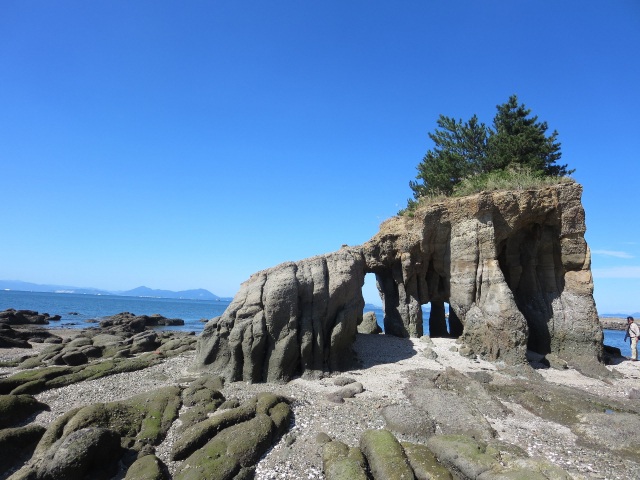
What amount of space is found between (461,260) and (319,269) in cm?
933

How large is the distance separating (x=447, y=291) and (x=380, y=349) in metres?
7.50

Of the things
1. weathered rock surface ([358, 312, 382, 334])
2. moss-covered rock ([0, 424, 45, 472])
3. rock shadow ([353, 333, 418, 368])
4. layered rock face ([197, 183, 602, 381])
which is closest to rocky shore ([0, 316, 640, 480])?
moss-covered rock ([0, 424, 45, 472])

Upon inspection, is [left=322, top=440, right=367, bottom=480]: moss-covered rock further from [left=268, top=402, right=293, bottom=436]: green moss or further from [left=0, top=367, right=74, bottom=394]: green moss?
[left=0, top=367, right=74, bottom=394]: green moss

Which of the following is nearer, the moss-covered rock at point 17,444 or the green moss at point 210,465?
the green moss at point 210,465

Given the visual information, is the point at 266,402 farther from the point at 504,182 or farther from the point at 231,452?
the point at 504,182

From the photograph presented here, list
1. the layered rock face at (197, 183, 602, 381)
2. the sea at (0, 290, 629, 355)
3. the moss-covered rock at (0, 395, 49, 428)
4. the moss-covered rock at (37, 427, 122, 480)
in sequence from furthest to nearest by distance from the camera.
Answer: the sea at (0, 290, 629, 355), the layered rock face at (197, 183, 602, 381), the moss-covered rock at (0, 395, 49, 428), the moss-covered rock at (37, 427, 122, 480)

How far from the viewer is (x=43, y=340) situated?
35.8m

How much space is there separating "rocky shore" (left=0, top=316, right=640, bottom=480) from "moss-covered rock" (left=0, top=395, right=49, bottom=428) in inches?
1.4

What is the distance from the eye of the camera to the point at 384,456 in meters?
9.78

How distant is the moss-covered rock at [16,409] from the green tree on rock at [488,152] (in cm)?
2339

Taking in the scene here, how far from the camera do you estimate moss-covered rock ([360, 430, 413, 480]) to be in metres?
9.16

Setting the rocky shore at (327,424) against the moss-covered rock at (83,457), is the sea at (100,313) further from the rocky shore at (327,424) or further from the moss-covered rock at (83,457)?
the moss-covered rock at (83,457)

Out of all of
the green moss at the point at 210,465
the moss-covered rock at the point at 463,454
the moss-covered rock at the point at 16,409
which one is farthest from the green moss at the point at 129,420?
the moss-covered rock at the point at 463,454

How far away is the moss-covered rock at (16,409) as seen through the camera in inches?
485
